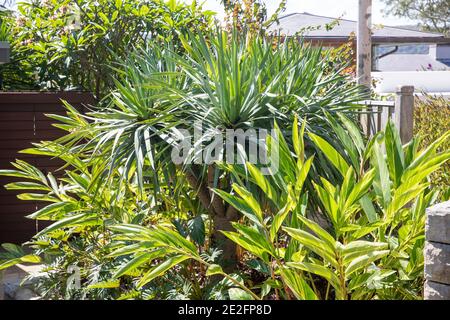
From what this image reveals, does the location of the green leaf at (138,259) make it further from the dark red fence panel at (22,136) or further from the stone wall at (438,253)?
the dark red fence panel at (22,136)

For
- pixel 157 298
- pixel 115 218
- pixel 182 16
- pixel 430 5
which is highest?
pixel 430 5

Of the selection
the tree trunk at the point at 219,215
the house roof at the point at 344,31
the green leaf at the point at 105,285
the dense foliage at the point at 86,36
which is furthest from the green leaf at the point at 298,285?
the house roof at the point at 344,31

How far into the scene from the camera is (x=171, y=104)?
5059 mm

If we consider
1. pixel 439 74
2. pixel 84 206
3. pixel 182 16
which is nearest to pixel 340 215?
→ pixel 84 206

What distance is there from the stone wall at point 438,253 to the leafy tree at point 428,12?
1475 inches

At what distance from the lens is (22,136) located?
7656 millimetres

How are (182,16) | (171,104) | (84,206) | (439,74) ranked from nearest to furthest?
(171,104) < (84,206) < (182,16) < (439,74)

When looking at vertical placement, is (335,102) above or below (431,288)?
above

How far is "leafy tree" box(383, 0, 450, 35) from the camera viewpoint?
40.4 metres

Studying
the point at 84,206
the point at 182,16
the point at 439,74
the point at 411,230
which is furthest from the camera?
the point at 439,74

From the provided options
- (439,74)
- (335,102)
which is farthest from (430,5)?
(335,102)

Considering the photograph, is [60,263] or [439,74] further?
[439,74]

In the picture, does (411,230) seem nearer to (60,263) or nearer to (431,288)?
(431,288)
